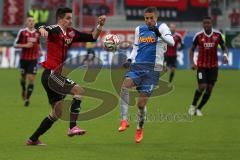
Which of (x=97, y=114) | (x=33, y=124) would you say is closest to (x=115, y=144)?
(x=33, y=124)

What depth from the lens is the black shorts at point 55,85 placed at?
12109 millimetres

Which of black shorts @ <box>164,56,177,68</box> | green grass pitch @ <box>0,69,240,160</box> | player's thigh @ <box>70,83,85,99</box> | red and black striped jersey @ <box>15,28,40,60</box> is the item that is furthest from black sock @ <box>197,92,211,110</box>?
black shorts @ <box>164,56,177,68</box>

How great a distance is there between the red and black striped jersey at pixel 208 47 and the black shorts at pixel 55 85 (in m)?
6.86

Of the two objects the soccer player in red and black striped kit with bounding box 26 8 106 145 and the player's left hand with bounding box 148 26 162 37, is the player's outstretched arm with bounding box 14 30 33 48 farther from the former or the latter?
the soccer player in red and black striped kit with bounding box 26 8 106 145

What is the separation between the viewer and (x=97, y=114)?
18531 millimetres

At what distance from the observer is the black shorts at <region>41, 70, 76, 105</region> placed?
1211 cm

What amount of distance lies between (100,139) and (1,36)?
27296mm

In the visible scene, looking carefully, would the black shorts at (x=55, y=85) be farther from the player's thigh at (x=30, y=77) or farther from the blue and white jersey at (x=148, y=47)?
the player's thigh at (x=30, y=77)

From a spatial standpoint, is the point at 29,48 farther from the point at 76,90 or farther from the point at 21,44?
the point at 76,90

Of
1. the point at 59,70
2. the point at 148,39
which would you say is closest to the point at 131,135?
the point at 148,39

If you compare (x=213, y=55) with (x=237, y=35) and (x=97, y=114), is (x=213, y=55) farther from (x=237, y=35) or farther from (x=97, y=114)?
(x=237, y=35)

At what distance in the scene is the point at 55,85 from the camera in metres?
12.1

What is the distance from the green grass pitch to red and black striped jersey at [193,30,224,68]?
1.31 m

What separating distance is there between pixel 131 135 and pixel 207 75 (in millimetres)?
4759
